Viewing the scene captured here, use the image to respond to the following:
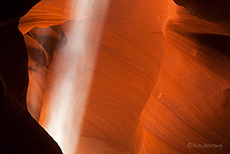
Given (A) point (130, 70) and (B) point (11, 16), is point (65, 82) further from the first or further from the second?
(B) point (11, 16)

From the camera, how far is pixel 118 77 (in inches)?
172

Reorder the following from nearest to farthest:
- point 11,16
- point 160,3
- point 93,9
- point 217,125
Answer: point 11,16 < point 217,125 < point 160,3 < point 93,9

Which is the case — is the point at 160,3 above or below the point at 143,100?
above

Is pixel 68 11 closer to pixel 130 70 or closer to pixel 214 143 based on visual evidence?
pixel 130 70

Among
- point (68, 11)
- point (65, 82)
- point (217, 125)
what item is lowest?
point (65, 82)

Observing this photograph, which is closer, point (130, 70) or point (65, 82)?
point (130, 70)

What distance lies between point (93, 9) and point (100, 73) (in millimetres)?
1094

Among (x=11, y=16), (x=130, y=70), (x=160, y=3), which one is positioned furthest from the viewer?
(x=130, y=70)

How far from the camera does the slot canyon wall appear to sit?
2.83 metres

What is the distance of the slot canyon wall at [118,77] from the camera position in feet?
9.29

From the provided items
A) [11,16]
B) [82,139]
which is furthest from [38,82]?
[11,16]

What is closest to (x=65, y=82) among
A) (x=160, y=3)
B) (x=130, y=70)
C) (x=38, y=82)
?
(x=38, y=82)

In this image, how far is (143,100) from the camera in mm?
4309

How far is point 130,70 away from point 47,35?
58.7 inches
